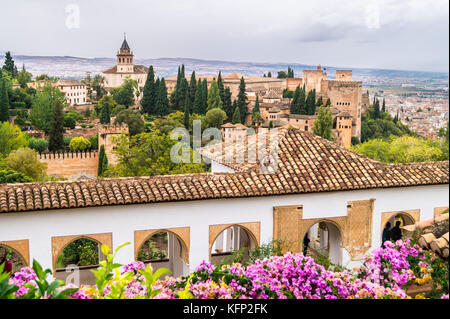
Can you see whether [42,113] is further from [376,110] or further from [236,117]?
[376,110]

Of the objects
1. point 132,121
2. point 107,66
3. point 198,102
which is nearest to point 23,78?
point 107,66

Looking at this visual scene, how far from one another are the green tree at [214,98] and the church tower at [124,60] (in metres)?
24.0

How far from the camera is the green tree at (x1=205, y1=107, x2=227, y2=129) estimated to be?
5228cm

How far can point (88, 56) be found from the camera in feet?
209

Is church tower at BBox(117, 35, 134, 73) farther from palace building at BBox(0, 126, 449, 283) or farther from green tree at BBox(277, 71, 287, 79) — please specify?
palace building at BBox(0, 126, 449, 283)

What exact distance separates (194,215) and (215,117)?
45.0 metres

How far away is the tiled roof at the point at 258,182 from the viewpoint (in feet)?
25.5

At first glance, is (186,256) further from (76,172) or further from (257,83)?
(257,83)

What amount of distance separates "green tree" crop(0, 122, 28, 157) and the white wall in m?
35.1

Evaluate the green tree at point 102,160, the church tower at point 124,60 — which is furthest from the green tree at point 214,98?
the church tower at point 124,60

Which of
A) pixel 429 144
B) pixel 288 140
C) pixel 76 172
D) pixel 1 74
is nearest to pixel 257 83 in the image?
pixel 1 74

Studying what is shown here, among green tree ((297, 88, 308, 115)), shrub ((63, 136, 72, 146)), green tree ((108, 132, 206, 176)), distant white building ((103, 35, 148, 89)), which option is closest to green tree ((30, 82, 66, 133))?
shrub ((63, 136, 72, 146))

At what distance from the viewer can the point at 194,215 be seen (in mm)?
8391
